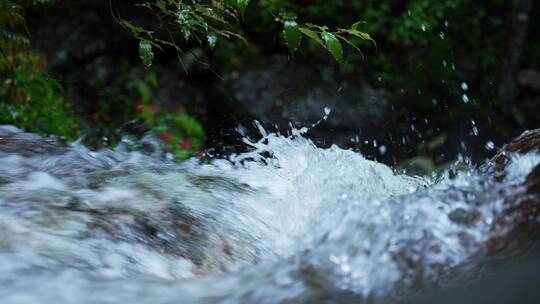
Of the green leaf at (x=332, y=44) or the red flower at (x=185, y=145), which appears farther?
the red flower at (x=185, y=145)

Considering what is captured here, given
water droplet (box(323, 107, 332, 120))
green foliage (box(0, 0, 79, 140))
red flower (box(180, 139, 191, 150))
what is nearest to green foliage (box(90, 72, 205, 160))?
red flower (box(180, 139, 191, 150))

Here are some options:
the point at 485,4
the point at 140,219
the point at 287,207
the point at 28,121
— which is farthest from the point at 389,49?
the point at 140,219

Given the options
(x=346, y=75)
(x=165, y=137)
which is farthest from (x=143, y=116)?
(x=346, y=75)

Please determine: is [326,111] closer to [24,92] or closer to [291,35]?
[24,92]

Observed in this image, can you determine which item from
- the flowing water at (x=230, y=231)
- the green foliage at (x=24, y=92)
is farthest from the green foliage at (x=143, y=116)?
the flowing water at (x=230, y=231)

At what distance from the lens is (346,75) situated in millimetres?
7469

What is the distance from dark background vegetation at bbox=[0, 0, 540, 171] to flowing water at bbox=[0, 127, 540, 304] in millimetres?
3185

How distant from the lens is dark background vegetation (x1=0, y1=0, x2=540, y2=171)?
21.7ft

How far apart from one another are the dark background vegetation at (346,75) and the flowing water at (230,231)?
10.5ft

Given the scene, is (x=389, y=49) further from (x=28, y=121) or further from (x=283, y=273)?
(x=283, y=273)

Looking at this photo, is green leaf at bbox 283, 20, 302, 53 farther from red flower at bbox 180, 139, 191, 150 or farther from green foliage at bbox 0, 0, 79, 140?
red flower at bbox 180, 139, 191, 150

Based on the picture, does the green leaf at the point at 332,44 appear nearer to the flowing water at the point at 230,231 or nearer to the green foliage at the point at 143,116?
the flowing water at the point at 230,231

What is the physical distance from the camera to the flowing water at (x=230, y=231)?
5.70ft

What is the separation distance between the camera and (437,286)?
5.79 feet
